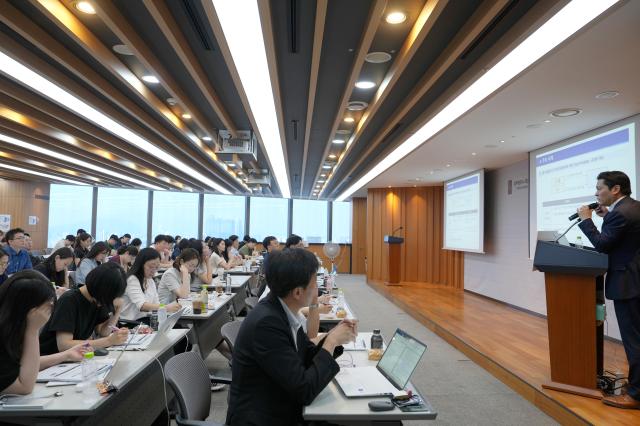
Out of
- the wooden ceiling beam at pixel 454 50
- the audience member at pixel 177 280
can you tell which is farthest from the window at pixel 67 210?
the wooden ceiling beam at pixel 454 50

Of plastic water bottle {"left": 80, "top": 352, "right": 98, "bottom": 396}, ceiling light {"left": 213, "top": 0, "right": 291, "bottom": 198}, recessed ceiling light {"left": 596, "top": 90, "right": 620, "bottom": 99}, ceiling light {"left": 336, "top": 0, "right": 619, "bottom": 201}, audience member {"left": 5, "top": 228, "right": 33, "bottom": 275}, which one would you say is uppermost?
ceiling light {"left": 213, "top": 0, "right": 291, "bottom": 198}

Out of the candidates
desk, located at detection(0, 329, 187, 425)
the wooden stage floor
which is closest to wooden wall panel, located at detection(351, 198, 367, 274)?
the wooden stage floor

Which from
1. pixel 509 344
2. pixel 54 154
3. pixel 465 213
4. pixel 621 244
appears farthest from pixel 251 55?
pixel 465 213

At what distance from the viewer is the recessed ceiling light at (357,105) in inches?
232

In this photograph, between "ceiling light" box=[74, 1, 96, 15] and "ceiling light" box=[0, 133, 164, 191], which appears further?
"ceiling light" box=[0, 133, 164, 191]

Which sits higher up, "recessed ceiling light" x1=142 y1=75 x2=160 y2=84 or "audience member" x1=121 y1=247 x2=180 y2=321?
"recessed ceiling light" x1=142 y1=75 x2=160 y2=84

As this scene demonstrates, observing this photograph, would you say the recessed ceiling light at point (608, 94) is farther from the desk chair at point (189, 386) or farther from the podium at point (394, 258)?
the podium at point (394, 258)

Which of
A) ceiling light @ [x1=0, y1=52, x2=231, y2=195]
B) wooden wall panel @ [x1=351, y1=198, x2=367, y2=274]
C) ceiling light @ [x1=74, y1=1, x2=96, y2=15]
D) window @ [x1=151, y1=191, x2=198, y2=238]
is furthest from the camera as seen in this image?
window @ [x1=151, y1=191, x2=198, y2=238]

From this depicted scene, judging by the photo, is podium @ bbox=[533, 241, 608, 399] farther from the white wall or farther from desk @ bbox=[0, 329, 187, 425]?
the white wall

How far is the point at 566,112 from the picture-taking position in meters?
5.07

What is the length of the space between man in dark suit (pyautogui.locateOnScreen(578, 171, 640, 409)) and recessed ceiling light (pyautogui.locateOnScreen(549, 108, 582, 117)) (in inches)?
72.3

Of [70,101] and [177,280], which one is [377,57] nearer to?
[177,280]

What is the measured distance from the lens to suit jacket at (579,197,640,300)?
128 inches

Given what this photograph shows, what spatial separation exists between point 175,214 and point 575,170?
1485cm
